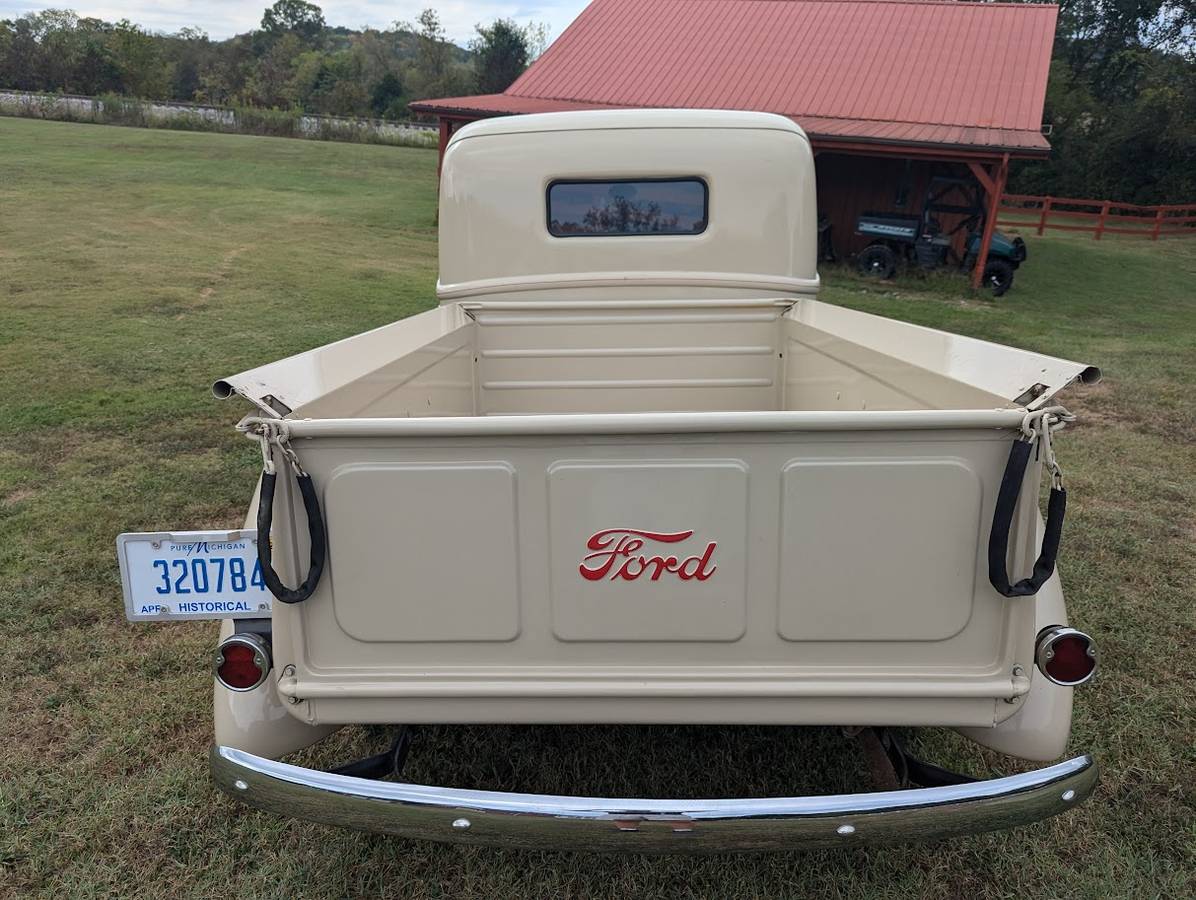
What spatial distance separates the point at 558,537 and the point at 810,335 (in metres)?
2.03

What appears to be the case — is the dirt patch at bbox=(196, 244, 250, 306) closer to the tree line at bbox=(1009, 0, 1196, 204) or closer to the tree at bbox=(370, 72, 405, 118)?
the tree line at bbox=(1009, 0, 1196, 204)

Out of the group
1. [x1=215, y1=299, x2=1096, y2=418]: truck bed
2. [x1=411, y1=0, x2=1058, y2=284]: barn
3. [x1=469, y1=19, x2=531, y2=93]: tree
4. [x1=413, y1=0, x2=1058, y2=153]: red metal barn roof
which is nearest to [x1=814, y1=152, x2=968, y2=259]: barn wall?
[x1=411, y1=0, x2=1058, y2=284]: barn

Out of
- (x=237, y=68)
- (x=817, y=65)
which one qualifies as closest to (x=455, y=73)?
(x=237, y=68)

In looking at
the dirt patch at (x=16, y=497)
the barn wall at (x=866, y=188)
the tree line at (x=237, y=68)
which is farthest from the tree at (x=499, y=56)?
the dirt patch at (x=16, y=497)

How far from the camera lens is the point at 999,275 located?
1373 cm

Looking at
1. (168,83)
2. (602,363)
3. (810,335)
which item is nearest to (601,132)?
(602,363)

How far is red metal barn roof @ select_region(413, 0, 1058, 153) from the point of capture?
50.2 feet

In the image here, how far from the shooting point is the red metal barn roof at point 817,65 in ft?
50.2

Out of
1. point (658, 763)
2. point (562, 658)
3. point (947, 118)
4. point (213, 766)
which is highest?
point (947, 118)

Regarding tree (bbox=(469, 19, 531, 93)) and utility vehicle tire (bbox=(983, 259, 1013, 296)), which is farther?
tree (bbox=(469, 19, 531, 93))

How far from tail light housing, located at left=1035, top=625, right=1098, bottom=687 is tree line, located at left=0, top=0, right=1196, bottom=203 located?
16.8 m

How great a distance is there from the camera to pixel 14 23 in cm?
5709

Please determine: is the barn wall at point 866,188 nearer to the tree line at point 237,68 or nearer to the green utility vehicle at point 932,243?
the green utility vehicle at point 932,243

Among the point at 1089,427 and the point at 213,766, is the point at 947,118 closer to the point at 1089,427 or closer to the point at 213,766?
the point at 1089,427
